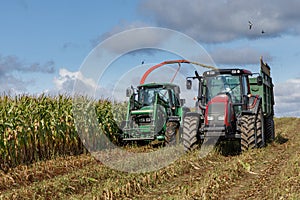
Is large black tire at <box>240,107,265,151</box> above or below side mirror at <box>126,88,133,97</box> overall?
below

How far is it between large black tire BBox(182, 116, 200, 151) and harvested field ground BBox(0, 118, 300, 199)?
14.3 inches

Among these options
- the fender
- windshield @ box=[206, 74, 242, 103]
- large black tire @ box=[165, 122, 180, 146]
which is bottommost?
large black tire @ box=[165, 122, 180, 146]

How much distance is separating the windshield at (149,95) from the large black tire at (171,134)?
1496mm

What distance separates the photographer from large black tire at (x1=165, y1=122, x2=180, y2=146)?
13312 mm

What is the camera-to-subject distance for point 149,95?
1479 centimetres

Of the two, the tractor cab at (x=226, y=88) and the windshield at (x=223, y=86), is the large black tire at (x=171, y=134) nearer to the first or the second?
the tractor cab at (x=226, y=88)

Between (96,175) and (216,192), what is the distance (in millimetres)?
2928

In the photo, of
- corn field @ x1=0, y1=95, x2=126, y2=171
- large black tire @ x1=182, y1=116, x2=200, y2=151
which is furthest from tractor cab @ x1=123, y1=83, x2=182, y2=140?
large black tire @ x1=182, y1=116, x2=200, y2=151

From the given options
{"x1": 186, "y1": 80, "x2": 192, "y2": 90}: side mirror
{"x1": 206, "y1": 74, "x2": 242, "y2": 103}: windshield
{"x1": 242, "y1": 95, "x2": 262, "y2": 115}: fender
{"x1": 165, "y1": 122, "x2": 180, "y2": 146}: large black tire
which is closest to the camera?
{"x1": 186, "y1": 80, "x2": 192, "y2": 90}: side mirror

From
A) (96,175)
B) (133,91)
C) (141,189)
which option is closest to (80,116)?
(133,91)

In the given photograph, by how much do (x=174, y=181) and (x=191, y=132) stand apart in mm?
3056

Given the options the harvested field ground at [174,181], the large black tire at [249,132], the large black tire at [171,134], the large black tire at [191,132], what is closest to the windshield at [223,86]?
the large black tire at [249,132]

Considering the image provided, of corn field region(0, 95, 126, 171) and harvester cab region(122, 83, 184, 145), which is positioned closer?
corn field region(0, 95, 126, 171)

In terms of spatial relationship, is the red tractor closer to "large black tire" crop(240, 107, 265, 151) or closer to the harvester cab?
"large black tire" crop(240, 107, 265, 151)
